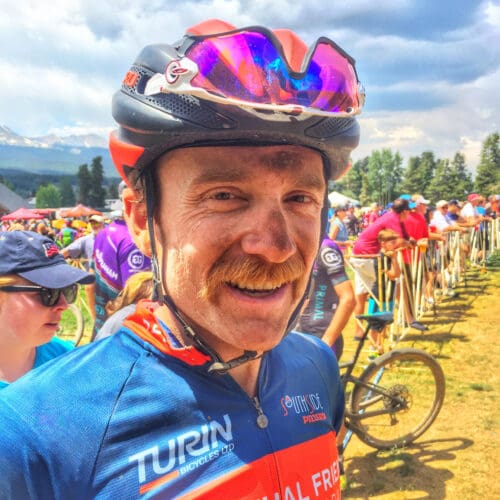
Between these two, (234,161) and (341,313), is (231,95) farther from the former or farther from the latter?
(341,313)

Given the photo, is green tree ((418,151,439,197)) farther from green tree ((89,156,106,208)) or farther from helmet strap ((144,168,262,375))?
helmet strap ((144,168,262,375))

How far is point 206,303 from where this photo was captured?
3.74ft

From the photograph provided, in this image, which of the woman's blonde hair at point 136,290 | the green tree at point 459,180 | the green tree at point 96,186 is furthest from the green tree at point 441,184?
the woman's blonde hair at point 136,290

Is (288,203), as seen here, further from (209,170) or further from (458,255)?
(458,255)

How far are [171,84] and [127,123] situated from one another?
225mm

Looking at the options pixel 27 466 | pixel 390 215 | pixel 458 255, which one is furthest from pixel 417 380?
pixel 458 255

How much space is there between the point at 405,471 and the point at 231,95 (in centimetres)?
425

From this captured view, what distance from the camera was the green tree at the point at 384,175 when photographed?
102 metres

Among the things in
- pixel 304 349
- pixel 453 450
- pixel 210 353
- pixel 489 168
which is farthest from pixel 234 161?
pixel 489 168

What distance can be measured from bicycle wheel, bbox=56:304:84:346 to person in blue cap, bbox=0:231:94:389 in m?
5.31

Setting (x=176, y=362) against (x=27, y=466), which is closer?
(x=27, y=466)

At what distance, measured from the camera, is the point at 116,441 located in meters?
1.06

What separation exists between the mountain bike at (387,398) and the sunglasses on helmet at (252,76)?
313 centimetres

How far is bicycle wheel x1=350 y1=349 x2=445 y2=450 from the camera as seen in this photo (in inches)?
172
